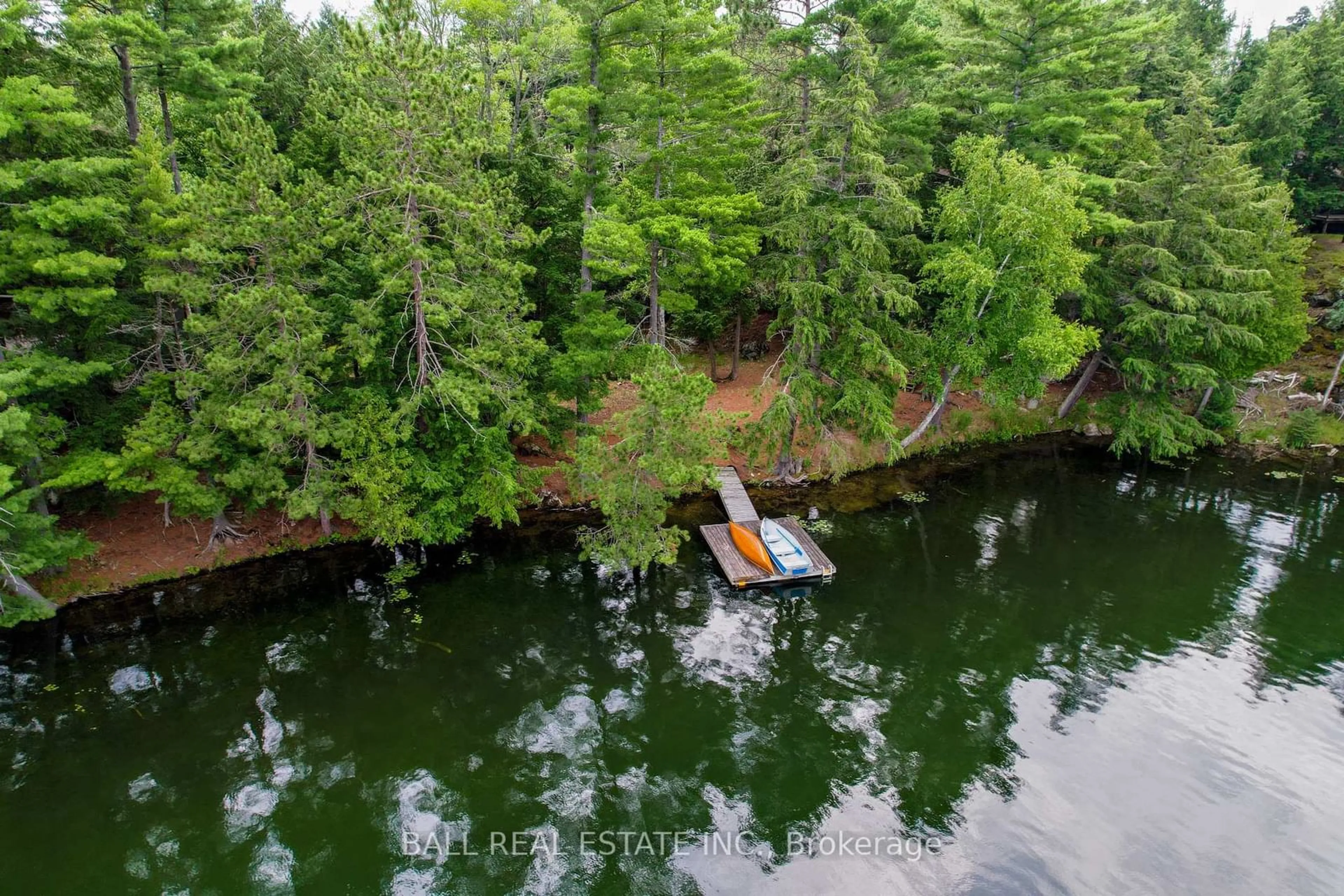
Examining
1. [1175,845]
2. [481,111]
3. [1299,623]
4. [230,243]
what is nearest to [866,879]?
[1175,845]

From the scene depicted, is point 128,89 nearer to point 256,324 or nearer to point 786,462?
point 256,324

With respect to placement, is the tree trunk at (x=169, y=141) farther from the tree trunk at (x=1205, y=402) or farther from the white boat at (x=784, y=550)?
the tree trunk at (x=1205, y=402)

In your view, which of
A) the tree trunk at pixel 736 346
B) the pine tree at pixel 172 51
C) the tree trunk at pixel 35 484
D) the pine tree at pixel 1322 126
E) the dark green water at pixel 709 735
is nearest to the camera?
the dark green water at pixel 709 735

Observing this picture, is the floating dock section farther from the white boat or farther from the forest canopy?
the forest canopy

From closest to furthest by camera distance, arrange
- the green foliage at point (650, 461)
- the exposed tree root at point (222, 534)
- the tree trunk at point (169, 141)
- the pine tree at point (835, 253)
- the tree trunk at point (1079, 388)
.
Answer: the green foliage at point (650, 461), the tree trunk at point (169, 141), the exposed tree root at point (222, 534), the pine tree at point (835, 253), the tree trunk at point (1079, 388)

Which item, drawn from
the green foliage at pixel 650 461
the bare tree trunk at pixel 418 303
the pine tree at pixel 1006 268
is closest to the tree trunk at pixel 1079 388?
the pine tree at pixel 1006 268

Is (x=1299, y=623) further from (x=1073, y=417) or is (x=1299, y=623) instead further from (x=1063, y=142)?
(x=1063, y=142)
